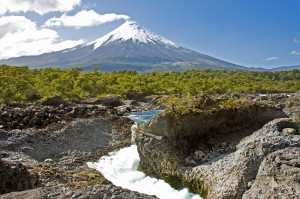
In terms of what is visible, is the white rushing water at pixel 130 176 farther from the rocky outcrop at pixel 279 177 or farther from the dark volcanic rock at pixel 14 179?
the dark volcanic rock at pixel 14 179

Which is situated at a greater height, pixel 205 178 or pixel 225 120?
pixel 225 120

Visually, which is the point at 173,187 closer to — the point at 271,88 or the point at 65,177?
the point at 65,177

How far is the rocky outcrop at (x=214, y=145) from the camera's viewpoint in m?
13.4

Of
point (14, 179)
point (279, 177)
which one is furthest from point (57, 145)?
point (279, 177)

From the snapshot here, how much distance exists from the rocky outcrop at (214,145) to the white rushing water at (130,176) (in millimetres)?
408

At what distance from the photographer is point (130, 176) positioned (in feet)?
62.2

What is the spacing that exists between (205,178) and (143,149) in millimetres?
4606

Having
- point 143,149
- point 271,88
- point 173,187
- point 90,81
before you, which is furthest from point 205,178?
point 271,88

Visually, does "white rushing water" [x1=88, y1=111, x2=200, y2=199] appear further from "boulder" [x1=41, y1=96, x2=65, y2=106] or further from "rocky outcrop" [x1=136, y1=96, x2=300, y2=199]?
"boulder" [x1=41, y1=96, x2=65, y2=106]

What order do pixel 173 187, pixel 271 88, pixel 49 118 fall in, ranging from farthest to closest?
pixel 271 88 → pixel 49 118 → pixel 173 187

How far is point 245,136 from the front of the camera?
1886 cm

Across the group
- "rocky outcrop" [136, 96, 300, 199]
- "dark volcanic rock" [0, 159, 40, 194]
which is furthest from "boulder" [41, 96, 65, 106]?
"dark volcanic rock" [0, 159, 40, 194]

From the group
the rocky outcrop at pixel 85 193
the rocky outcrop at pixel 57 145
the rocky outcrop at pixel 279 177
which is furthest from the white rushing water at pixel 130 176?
the rocky outcrop at pixel 85 193

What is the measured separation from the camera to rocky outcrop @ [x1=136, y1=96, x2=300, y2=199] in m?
13.4
